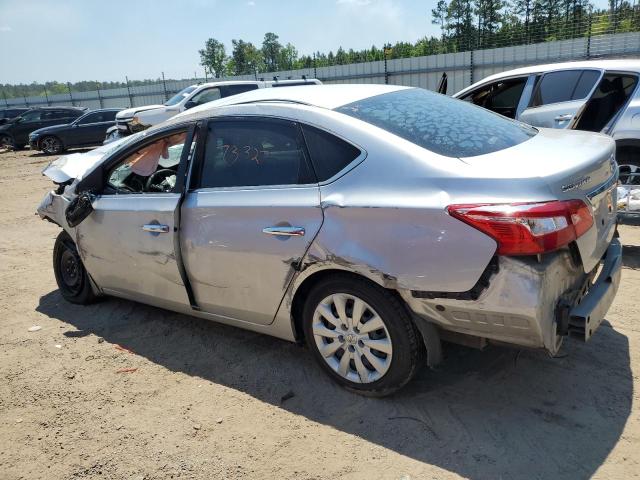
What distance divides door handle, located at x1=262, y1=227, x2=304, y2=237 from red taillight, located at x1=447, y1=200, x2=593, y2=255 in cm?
92

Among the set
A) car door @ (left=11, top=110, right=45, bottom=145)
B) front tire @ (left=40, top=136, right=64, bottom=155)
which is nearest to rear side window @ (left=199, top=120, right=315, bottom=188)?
front tire @ (left=40, top=136, right=64, bottom=155)

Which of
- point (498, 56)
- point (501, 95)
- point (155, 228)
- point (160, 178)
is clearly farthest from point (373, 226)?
point (498, 56)

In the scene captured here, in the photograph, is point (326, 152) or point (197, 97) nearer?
point (326, 152)

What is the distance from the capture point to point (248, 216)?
3.22 meters

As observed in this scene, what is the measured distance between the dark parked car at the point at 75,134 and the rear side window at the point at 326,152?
19190 millimetres

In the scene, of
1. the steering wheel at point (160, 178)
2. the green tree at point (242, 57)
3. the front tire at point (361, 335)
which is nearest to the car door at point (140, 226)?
the steering wheel at point (160, 178)

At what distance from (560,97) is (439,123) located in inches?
Answer: 152

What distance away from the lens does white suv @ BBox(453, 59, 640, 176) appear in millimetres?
5539

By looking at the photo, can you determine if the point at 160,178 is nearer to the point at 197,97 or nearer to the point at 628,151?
the point at 628,151

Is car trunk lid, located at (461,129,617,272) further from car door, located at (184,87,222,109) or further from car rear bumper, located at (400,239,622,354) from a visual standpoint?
car door, located at (184,87,222,109)

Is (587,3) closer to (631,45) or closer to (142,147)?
(631,45)

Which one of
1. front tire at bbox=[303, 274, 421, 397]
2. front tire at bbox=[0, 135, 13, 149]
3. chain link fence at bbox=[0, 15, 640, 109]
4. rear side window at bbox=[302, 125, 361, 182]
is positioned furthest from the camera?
front tire at bbox=[0, 135, 13, 149]

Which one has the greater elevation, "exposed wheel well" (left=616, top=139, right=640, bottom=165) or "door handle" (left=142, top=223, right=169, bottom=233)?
"door handle" (left=142, top=223, right=169, bottom=233)

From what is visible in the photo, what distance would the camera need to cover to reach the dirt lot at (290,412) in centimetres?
261
